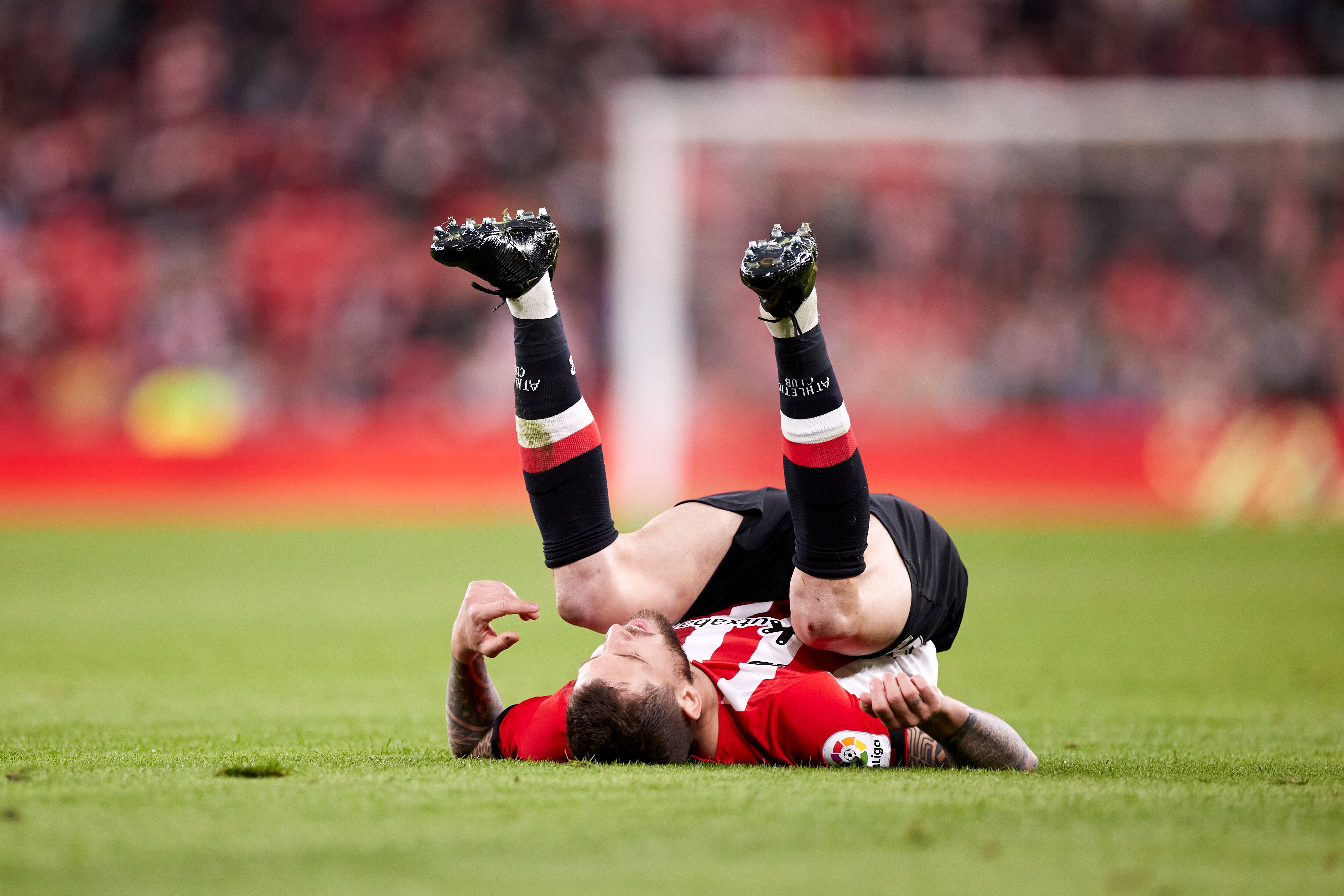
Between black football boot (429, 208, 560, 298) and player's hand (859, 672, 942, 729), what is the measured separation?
159 centimetres

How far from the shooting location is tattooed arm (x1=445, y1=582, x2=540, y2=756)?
4.11m

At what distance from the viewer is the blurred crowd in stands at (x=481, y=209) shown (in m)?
16.5

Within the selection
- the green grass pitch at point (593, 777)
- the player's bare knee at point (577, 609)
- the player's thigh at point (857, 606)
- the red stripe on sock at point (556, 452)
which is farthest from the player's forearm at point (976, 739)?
the red stripe on sock at point (556, 452)

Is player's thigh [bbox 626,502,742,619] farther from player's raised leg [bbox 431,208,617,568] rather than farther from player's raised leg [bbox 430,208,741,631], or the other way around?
player's raised leg [bbox 431,208,617,568]

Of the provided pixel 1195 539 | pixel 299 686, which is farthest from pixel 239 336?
pixel 299 686

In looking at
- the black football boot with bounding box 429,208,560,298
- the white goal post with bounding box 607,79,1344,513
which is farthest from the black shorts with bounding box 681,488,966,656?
the white goal post with bounding box 607,79,1344,513

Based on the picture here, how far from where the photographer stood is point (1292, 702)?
6211mm

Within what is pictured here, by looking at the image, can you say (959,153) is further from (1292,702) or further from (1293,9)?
(1292,702)

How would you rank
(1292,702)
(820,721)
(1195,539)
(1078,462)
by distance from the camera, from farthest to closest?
(1078,462) < (1195,539) < (1292,702) < (820,721)

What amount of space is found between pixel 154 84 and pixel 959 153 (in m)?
12.6

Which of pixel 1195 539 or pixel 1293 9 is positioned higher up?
pixel 1293 9

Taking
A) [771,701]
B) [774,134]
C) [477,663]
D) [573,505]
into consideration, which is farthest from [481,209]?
[771,701]

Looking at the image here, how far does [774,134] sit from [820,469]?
1340 cm

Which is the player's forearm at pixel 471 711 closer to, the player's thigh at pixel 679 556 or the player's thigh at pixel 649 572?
the player's thigh at pixel 649 572
